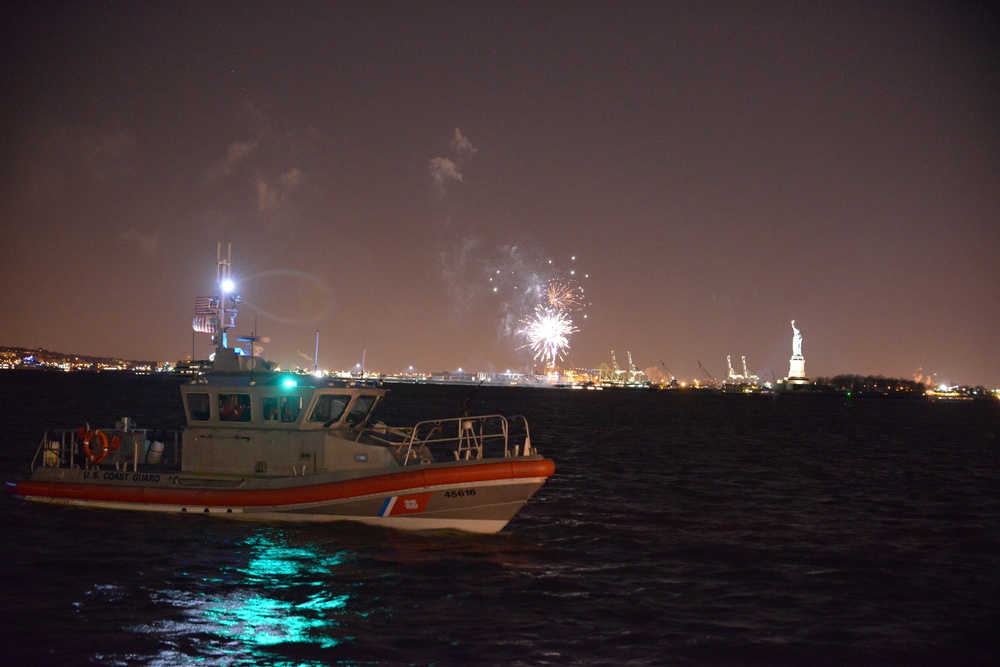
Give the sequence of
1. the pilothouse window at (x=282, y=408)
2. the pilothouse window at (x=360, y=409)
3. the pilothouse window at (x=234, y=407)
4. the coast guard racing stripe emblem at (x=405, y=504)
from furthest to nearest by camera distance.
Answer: the pilothouse window at (x=360, y=409) → the pilothouse window at (x=234, y=407) → the pilothouse window at (x=282, y=408) → the coast guard racing stripe emblem at (x=405, y=504)

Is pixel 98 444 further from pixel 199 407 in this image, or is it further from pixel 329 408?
pixel 329 408

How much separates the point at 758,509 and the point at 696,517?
250 cm

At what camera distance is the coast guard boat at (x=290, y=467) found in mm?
14797

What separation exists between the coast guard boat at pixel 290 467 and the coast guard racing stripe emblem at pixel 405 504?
2cm

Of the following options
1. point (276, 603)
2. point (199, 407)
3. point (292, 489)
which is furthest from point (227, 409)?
point (276, 603)

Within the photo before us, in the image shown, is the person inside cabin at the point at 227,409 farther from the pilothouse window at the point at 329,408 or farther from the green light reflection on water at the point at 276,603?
the green light reflection on water at the point at 276,603

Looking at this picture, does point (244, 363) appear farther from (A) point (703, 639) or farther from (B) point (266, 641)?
(A) point (703, 639)

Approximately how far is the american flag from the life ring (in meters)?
3.02

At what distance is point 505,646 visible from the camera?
1000cm

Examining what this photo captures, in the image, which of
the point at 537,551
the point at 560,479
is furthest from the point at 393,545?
the point at 560,479

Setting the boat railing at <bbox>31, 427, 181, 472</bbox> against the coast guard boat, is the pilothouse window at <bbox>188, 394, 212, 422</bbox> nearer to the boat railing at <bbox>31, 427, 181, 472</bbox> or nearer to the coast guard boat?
the coast guard boat

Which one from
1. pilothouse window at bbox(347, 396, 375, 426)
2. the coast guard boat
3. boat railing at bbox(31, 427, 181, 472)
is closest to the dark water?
the coast guard boat

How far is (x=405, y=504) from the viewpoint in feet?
49.3

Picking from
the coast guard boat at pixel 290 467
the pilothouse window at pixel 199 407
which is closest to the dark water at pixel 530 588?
the coast guard boat at pixel 290 467
